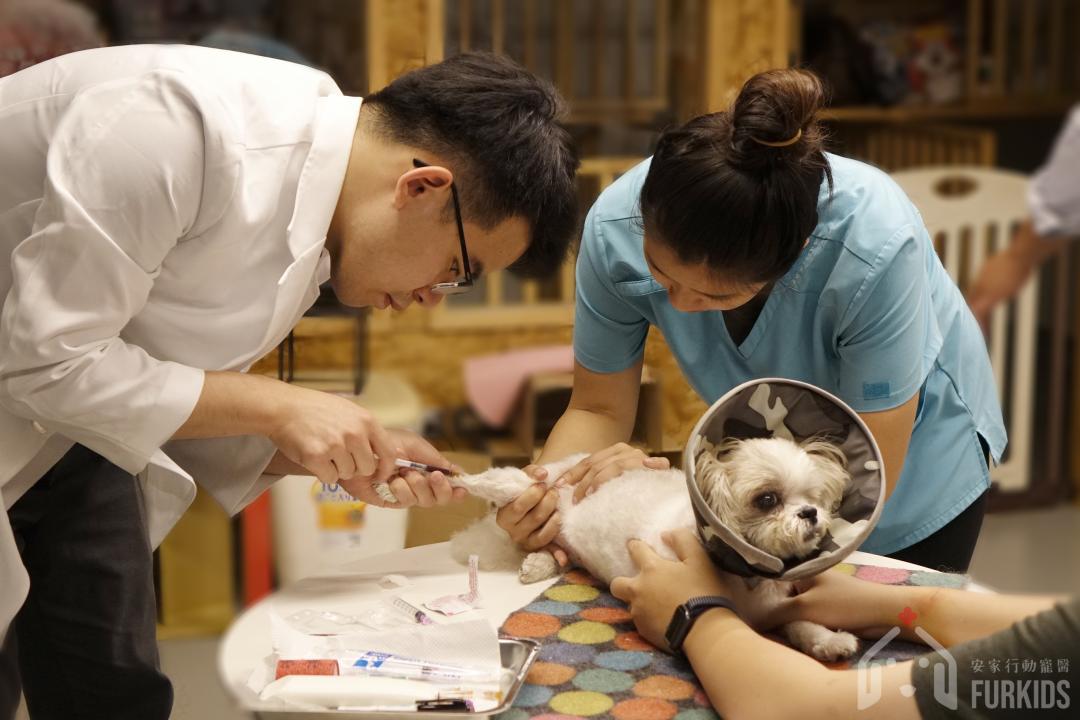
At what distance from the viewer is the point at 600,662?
0.84 m

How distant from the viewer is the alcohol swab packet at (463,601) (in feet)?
3.11

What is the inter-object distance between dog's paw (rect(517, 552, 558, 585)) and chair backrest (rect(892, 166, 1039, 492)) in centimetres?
112

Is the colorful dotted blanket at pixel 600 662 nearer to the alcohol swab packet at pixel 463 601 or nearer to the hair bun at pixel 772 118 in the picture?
the alcohol swab packet at pixel 463 601

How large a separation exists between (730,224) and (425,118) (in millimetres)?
257

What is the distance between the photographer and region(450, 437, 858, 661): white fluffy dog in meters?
0.84

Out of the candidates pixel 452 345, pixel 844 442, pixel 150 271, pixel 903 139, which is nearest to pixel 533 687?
pixel 844 442

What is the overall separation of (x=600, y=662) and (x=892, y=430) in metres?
0.36

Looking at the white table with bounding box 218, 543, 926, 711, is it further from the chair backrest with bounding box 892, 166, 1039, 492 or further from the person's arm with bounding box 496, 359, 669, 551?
the chair backrest with bounding box 892, 166, 1039, 492

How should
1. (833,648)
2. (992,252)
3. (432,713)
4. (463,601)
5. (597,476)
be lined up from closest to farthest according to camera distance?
(432,713) < (833,648) < (463,601) < (597,476) < (992,252)

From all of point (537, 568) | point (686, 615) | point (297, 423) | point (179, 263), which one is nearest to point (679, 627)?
point (686, 615)

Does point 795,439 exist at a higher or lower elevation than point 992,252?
higher

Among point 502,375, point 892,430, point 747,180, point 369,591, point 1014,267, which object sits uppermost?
point 747,180

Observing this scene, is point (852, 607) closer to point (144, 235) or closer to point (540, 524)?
point (540, 524)

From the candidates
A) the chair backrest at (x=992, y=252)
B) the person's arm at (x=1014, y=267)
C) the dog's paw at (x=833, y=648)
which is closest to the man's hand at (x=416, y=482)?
the dog's paw at (x=833, y=648)
